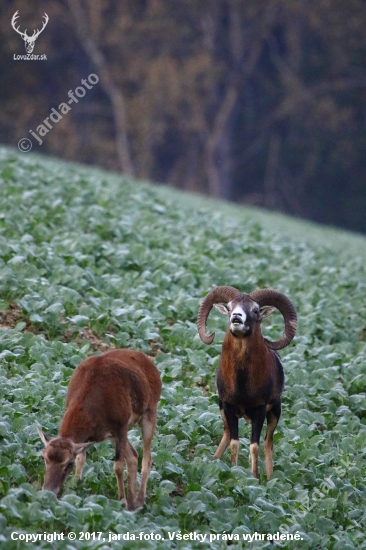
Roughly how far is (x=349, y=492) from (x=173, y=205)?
581 inches

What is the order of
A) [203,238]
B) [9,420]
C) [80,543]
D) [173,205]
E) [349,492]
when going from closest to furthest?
[80,543] < [9,420] < [349,492] < [203,238] < [173,205]

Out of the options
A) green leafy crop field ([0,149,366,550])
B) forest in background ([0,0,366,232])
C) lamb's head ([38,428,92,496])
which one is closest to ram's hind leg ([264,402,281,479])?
green leafy crop field ([0,149,366,550])

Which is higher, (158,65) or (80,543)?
(158,65)

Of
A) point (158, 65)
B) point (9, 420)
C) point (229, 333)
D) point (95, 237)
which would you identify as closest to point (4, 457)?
point (9, 420)

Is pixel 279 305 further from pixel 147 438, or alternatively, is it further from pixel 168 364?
pixel 147 438

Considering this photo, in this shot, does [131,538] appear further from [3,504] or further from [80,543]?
[3,504]

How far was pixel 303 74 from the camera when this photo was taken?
5597 centimetres

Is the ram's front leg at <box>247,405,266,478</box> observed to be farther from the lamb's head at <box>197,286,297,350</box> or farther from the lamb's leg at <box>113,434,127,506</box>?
the lamb's leg at <box>113,434,127,506</box>

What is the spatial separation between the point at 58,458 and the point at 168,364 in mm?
A: 4459

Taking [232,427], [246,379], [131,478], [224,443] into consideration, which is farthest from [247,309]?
[131,478]

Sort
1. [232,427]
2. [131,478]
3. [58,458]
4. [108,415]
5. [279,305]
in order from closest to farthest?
[58,458] → [108,415] → [131,478] → [232,427] → [279,305]

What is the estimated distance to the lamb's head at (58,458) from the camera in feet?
23.3

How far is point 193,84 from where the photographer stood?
52.4m

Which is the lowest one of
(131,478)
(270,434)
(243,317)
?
(131,478)
